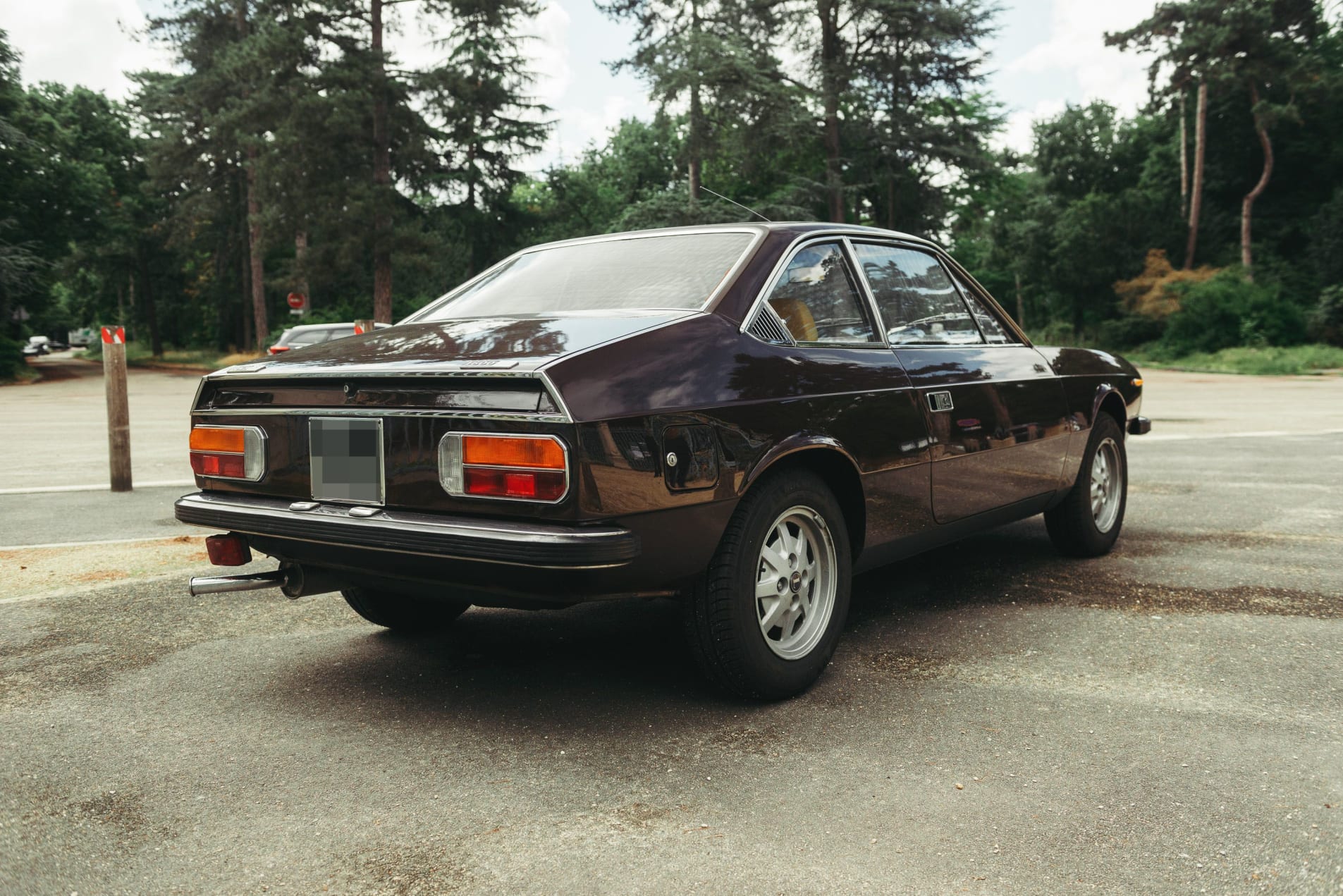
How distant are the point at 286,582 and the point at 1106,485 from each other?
4.16m

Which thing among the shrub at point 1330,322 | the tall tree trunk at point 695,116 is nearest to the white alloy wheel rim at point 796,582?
the tall tree trunk at point 695,116

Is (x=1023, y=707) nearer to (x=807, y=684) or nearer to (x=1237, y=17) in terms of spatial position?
(x=807, y=684)

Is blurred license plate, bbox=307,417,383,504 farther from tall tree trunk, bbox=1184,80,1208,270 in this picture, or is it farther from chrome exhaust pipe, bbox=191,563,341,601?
tall tree trunk, bbox=1184,80,1208,270

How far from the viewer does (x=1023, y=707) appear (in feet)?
11.0

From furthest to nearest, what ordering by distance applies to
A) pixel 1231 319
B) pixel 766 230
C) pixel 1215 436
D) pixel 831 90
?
pixel 1231 319
pixel 831 90
pixel 1215 436
pixel 766 230

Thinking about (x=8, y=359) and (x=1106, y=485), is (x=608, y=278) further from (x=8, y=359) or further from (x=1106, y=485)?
(x=8, y=359)

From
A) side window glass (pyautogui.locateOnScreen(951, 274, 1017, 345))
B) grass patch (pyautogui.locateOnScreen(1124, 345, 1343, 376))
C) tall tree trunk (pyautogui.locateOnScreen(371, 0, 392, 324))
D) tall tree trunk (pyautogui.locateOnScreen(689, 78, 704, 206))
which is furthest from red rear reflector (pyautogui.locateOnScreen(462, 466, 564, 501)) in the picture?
grass patch (pyautogui.locateOnScreen(1124, 345, 1343, 376))

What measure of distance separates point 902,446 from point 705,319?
1006 millimetres

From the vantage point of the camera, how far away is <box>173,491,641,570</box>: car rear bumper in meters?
2.77

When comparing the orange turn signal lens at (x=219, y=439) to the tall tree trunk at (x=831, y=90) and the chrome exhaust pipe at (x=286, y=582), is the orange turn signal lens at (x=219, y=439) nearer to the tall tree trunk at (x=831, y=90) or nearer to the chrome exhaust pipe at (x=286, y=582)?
the chrome exhaust pipe at (x=286, y=582)

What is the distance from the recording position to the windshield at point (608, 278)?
11.9ft

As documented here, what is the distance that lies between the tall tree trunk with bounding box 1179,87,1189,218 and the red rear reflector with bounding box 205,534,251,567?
4983cm

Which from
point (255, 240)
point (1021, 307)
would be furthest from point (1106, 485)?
point (1021, 307)

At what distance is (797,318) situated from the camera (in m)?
3.66
